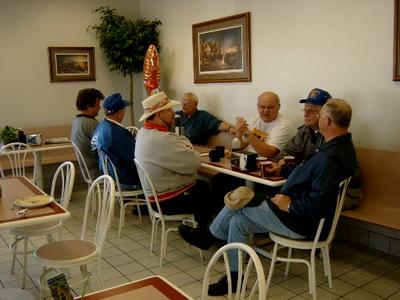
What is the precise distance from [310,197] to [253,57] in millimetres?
2328

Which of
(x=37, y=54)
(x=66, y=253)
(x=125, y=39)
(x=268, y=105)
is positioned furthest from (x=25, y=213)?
(x=37, y=54)

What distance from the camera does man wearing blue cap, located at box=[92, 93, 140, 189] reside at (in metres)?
3.60

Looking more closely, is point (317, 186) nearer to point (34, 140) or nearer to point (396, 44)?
point (396, 44)

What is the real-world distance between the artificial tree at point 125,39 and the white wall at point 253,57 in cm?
21

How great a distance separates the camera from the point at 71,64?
574cm

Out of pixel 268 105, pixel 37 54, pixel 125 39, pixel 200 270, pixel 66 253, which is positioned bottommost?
pixel 200 270

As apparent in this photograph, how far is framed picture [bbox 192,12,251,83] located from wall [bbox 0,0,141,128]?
5.29 feet

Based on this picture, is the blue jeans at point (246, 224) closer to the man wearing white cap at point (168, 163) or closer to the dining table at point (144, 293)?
the man wearing white cap at point (168, 163)

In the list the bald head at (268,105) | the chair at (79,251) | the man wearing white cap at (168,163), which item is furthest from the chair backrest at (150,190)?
the bald head at (268,105)

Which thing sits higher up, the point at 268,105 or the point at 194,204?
the point at 268,105

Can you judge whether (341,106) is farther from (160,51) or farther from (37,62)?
(37,62)

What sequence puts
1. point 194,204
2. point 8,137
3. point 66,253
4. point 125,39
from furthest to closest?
point 125,39
point 8,137
point 194,204
point 66,253

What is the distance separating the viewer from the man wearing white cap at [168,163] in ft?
9.87

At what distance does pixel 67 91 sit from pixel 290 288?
4109mm
